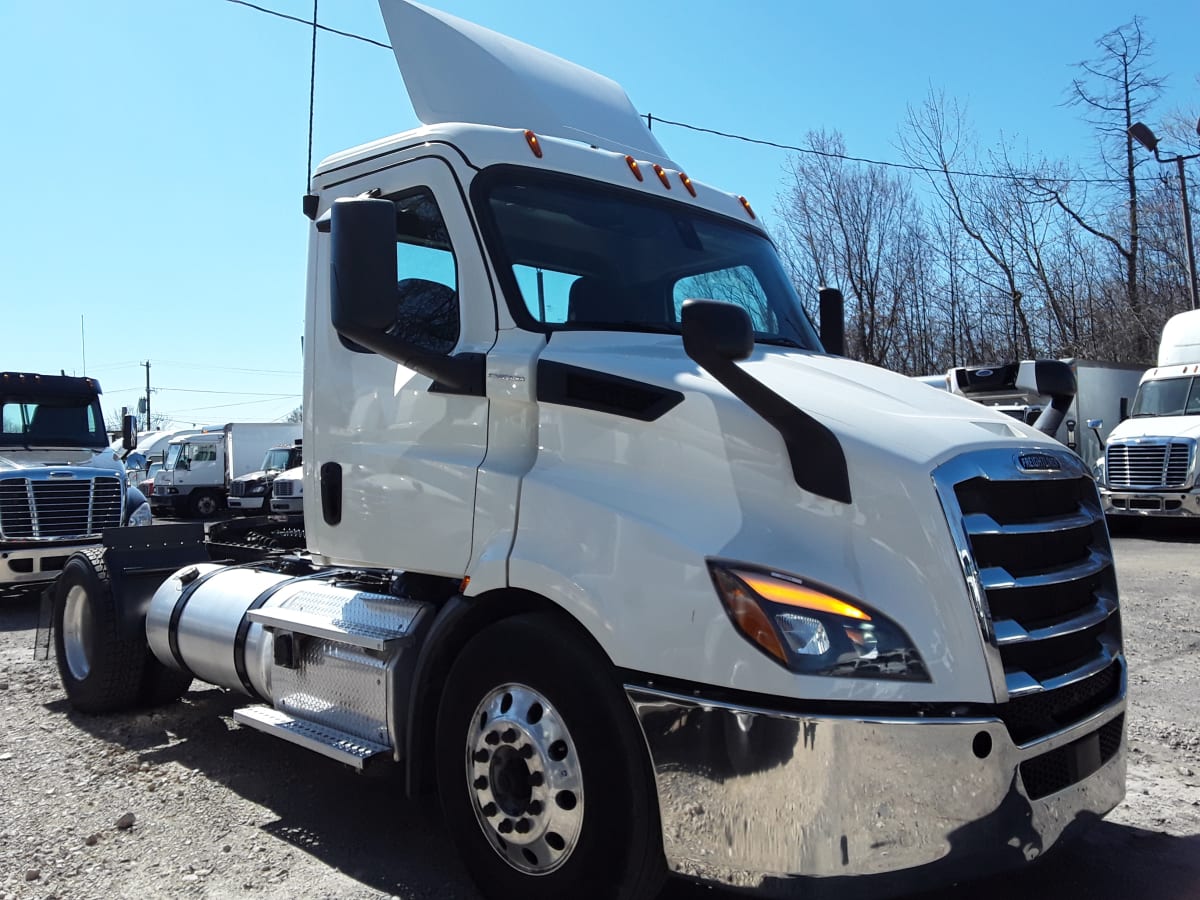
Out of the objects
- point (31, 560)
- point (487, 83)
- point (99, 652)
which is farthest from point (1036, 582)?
point (31, 560)

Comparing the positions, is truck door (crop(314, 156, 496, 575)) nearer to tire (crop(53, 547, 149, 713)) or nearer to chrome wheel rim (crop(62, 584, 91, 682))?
tire (crop(53, 547, 149, 713))

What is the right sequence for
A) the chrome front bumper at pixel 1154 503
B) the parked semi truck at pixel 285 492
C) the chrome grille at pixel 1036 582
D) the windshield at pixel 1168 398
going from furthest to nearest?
the parked semi truck at pixel 285 492, the windshield at pixel 1168 398, the chrome front bumper at pixel 1154 503, the chrome grille at pixel 1036 582

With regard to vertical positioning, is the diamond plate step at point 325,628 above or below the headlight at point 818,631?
below

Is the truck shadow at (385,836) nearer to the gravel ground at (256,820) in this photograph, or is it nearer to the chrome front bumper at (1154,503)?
the gravel ground at (256,820)

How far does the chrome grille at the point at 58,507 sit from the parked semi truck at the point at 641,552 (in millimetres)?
8228

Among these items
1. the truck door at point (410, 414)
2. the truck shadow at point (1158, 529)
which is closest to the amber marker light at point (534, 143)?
the truck door at point (410, 414)

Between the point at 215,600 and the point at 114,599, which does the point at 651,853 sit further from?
the point at 114,599

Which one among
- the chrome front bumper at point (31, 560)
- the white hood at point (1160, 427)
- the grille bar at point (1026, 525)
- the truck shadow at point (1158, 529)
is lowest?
the truck shadow at point (1158, 529)

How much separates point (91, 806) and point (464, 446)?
276cm

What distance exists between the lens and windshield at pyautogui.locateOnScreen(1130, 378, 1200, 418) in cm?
1716

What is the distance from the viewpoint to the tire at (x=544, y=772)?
2846 millimetres

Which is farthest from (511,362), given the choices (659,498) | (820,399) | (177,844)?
(177,844)

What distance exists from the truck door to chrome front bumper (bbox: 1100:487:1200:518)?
1487cm

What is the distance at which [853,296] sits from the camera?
2769 centimetres
